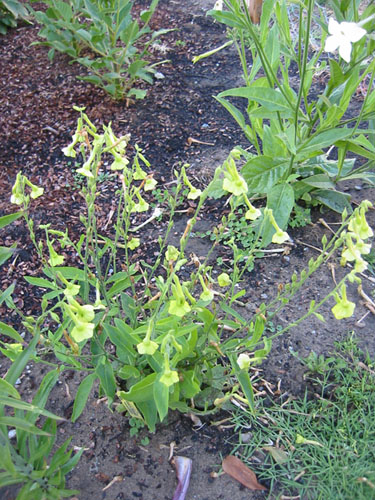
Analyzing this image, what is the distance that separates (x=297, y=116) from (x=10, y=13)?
3.61m

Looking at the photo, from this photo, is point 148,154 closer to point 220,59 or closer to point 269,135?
point 269,135

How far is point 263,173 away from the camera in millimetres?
2398

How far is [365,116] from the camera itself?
7.30 feet

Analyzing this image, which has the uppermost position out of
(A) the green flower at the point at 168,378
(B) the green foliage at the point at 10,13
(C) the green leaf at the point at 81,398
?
(B) the green foliage at the point at 10,13

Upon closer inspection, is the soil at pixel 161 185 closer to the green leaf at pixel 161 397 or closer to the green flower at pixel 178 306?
the green leaf at pixel 161 397

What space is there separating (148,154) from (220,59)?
1605mm

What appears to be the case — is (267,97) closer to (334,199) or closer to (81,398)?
(334,199)

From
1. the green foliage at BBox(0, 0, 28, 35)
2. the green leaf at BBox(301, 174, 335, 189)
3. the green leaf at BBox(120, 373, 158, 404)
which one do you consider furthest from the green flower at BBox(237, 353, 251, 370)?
the green foliage at BBox(0, 0, 28, 35)

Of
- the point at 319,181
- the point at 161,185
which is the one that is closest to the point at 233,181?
the point at 319,181

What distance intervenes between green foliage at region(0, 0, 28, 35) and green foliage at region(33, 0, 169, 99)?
2.49 ft

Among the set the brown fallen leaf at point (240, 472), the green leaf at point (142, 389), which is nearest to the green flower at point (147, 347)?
the green leaf at point (142, 389)

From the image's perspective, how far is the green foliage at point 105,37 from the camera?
3299 millimetres

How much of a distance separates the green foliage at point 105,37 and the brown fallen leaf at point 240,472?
2.77 metres

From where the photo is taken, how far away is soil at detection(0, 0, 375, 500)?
70.2 inches
